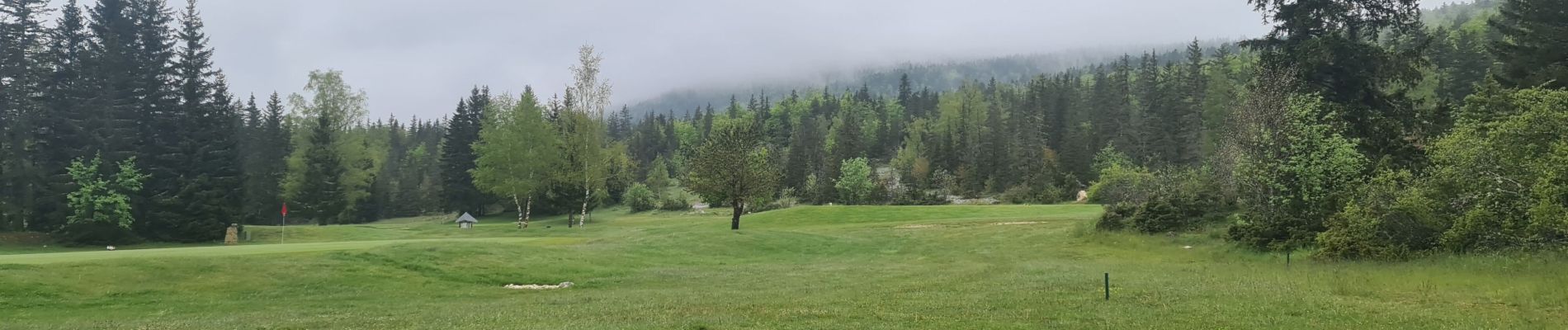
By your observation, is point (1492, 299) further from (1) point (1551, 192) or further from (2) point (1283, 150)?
(2) point (1283, 150)

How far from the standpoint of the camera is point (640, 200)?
3546 inches

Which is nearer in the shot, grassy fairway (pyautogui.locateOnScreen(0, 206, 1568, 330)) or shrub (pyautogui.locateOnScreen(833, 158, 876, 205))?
grassy fairway (pyautogui.locateOnScreen(0, 206, 1568, 330))

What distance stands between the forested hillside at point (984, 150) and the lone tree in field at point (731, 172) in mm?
119

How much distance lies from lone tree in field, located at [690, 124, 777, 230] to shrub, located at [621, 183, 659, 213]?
43955 mm

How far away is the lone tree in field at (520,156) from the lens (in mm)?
59812

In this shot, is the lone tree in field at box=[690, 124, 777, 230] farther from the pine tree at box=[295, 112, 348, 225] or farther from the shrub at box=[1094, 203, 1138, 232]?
the pine tree at box=[295, 112, 348, 225]

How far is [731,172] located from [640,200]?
1834 inches

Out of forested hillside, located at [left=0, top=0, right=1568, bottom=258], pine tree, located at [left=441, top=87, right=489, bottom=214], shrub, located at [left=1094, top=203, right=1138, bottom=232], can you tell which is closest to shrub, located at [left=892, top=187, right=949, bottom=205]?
forested hillside, located at [left=0, top=0, right=1568, bottom=258]

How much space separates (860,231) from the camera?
42.0 metres

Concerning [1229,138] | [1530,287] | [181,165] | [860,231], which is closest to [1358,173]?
[1229,138]

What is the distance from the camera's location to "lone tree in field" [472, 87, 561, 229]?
59812 millimetres

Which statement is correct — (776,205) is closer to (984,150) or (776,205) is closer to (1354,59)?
(984,150)

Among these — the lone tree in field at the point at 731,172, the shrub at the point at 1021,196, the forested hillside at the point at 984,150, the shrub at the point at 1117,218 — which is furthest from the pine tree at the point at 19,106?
the shrub at the point at 1021,196

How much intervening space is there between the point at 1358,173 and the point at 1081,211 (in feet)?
105
